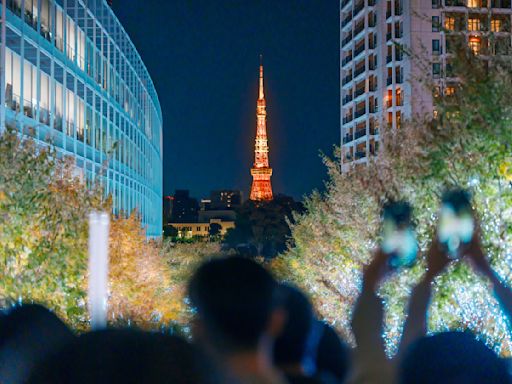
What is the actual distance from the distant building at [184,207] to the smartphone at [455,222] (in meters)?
179

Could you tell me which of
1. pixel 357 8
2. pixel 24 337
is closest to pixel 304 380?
pixel 24 337

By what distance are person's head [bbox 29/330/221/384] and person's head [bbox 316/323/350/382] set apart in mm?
1443

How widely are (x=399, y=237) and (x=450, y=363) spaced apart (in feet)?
2.55

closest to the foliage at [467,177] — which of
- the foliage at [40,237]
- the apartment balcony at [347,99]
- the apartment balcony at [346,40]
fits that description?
the foliage at [40,237]

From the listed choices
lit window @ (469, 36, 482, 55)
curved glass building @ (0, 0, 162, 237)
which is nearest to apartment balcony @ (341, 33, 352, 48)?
curved glass building @ (0, 0, 162, 237)

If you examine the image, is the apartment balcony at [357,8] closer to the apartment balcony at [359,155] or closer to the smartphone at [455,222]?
the apartment balcony at [359,155]

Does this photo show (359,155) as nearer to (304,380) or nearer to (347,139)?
(347,139)

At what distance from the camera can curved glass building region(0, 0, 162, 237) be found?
2594 centimetres

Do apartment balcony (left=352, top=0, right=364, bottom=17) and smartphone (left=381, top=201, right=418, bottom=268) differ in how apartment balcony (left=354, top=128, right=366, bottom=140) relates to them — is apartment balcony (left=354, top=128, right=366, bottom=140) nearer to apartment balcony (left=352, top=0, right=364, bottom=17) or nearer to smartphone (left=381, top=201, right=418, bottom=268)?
apartment balcony (left=352, top=0, right=364, bottom=17)

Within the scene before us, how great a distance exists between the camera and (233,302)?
2115mm

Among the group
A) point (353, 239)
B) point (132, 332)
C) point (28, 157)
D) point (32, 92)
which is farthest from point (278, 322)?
point (32, 92)

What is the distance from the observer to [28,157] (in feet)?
41.6

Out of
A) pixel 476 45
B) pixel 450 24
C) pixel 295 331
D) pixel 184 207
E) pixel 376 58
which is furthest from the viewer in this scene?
pixel 184 207

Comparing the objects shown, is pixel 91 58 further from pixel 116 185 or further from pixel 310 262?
pixel 310 262
